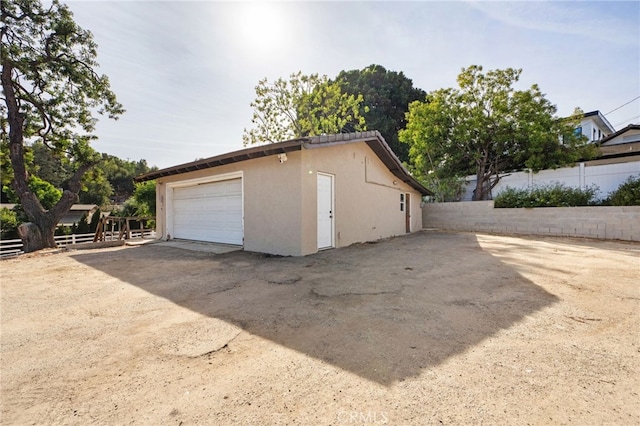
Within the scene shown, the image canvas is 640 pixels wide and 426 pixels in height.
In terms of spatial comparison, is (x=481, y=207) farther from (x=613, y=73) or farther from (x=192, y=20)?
(x=192, y=20)

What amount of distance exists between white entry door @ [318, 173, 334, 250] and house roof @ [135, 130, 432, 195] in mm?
1041

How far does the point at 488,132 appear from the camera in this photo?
13.2m

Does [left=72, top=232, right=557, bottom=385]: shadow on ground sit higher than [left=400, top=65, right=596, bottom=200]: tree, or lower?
lower

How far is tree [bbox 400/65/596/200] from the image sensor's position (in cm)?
1230

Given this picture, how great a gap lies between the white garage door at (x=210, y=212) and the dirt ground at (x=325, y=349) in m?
3.84

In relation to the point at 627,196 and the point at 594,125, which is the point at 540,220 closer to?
the point at 627,196

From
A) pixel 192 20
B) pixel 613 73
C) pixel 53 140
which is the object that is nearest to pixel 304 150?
pixel 192 20

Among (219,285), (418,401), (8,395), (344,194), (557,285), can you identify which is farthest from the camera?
(344,194)

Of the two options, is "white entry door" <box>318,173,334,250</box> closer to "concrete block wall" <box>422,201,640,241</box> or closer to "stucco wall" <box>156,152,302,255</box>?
"stucco wall" <box>156,152,302,255</box>

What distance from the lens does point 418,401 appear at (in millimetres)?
1662

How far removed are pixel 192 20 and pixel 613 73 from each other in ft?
47.5

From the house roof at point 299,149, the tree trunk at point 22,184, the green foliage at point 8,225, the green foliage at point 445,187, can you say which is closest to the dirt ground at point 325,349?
the house roof at point 299,149

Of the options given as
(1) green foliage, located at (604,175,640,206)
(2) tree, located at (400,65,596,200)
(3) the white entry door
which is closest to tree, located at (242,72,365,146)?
(2) tree, located at (400,65,596,200)

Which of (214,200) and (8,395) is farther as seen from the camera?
(214,200)
